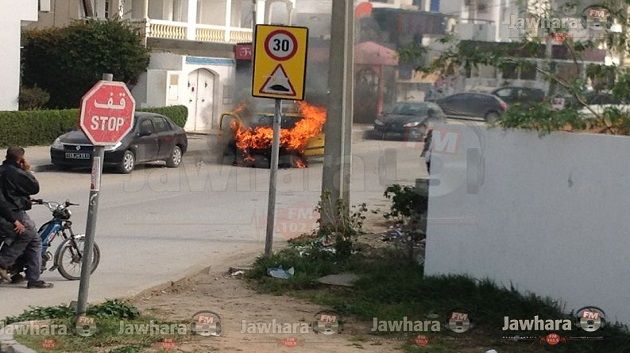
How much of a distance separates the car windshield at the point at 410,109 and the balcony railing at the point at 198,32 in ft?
85.9

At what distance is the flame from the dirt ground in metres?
11.2

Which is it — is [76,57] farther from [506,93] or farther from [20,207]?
[506,93]

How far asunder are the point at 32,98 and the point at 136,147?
8.79 m

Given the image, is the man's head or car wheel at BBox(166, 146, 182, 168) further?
car wheel at BBox(166, 146, 182, 168)

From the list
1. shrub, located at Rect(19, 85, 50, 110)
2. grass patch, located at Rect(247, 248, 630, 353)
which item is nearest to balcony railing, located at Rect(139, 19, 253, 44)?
shrub, located at Rect(19, 85, 50, 110)

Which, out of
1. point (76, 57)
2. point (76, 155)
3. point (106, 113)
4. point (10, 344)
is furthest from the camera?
point (76, 57)

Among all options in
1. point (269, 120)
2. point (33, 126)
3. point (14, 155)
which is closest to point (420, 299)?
point (14, 155)

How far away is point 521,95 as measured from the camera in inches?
405

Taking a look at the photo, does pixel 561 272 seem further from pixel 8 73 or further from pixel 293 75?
pixel 8 73

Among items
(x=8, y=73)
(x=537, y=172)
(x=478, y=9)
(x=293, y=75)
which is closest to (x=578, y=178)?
(x=537, y=172)

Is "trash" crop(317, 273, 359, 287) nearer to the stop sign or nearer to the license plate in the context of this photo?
the stop sign

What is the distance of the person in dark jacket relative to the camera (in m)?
11.2

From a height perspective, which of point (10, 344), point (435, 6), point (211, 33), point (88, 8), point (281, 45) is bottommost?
point (10, 344)

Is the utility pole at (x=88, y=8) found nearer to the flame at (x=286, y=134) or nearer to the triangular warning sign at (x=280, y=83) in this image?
the flame at (x=286, y=134)
